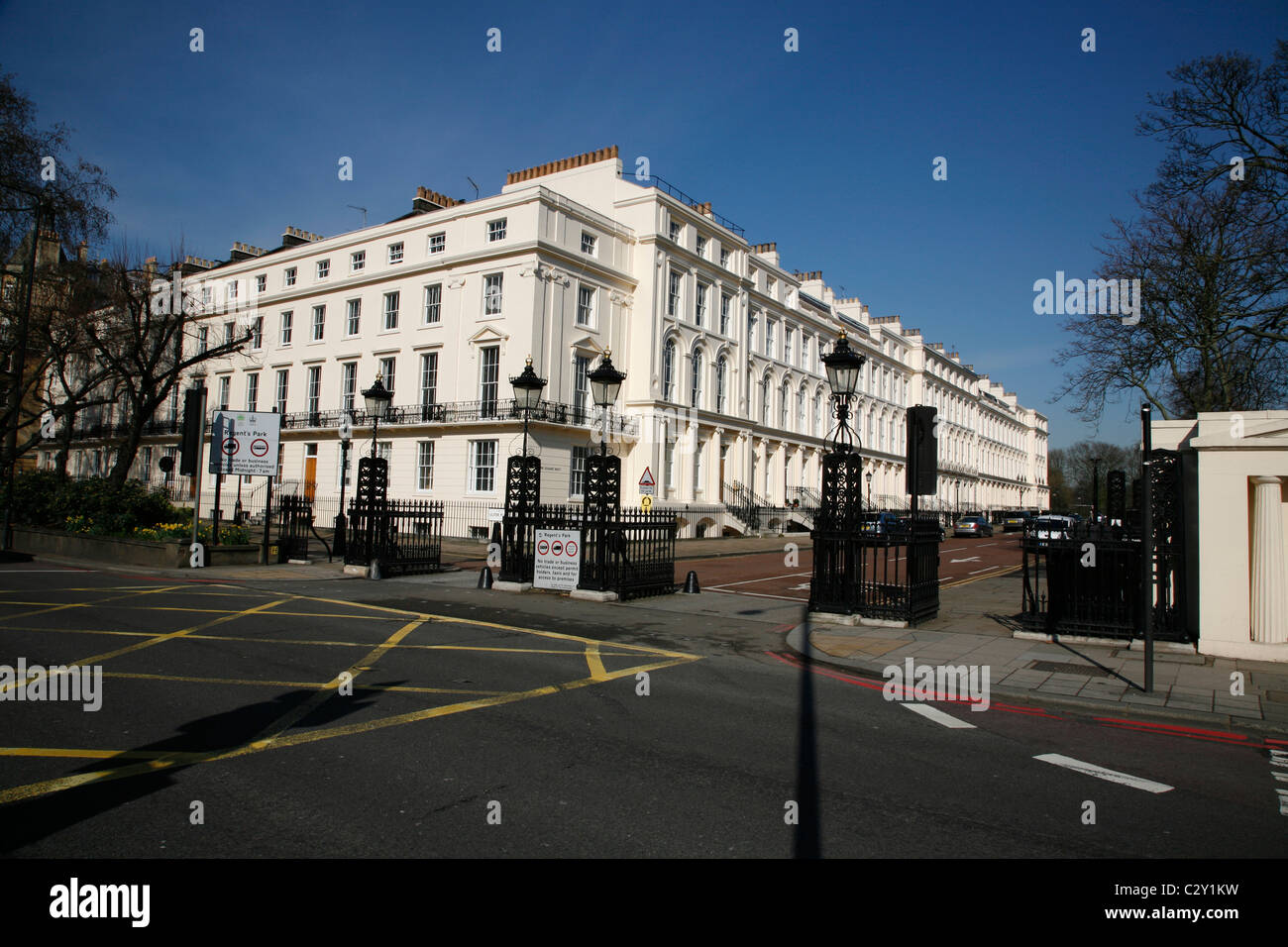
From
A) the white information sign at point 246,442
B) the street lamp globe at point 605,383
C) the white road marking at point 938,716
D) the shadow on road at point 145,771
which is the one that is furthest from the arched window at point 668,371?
the shadow on road at point 145,771

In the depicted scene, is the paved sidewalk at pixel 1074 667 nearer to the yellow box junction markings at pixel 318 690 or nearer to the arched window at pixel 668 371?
Answer: the yellow box junction markings at pixel 318 690

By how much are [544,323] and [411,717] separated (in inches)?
1211

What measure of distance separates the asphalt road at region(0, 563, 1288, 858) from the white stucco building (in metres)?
26.4

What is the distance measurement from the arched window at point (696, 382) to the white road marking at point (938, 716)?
117 feet

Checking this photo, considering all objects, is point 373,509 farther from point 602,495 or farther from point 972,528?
point 972,528

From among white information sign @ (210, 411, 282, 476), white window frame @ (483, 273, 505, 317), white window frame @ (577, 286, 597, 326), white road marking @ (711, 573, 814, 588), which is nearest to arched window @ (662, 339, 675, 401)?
white window frame @ (577, 286, 597, 326)

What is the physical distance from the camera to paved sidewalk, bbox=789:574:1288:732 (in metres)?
7.90

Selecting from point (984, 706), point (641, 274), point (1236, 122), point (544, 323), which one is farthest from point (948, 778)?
point (641, 274)

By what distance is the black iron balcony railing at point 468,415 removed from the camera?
3509cm

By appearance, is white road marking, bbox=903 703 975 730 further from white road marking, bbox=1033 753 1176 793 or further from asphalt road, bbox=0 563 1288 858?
white road marking, bbox=1033 753 1176 793

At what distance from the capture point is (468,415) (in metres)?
36.5

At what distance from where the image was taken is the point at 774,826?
14.7 feet

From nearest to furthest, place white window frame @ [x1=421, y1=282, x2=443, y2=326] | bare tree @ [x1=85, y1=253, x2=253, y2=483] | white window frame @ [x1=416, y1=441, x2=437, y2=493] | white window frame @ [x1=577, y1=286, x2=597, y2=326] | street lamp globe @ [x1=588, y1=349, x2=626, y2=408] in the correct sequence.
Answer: street lamp globe @ [x1=588, y1=349, x2=626, y2=408], bare tree @ [x1=85, y1=253, x2=253, y2=483], white window frame @ [x1=577, y1=286, x2=597, y2=326], white window frame @ [x1=416, y1=441, x2=437, y2=493], white window frame @ [x1=421, y1=282, x2=443, y2=326]
